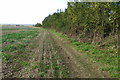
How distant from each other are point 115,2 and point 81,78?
716cm

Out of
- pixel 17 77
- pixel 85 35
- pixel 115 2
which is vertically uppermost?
pixel 115 2

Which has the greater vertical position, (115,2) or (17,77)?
(115,2)

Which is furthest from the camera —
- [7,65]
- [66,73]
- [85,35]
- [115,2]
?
[85,35]

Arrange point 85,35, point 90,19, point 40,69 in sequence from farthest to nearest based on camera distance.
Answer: point 85,35
point 90,19
point 40,69

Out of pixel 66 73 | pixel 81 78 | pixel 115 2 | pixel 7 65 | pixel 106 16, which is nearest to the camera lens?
pixel 81 78

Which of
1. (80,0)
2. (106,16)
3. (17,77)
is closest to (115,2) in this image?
(106,16)

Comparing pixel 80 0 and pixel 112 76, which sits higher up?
pixel 80 0

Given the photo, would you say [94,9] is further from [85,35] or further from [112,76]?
[112,76]

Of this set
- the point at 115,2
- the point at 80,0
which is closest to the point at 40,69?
the point at 115,2

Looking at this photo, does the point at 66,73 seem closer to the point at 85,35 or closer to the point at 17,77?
the point at 17,77

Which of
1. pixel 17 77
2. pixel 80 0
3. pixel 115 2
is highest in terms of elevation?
pixel 80 0

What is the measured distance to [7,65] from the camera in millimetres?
7340

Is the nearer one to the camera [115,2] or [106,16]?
[115,2]

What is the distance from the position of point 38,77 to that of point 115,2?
26.9 ft
